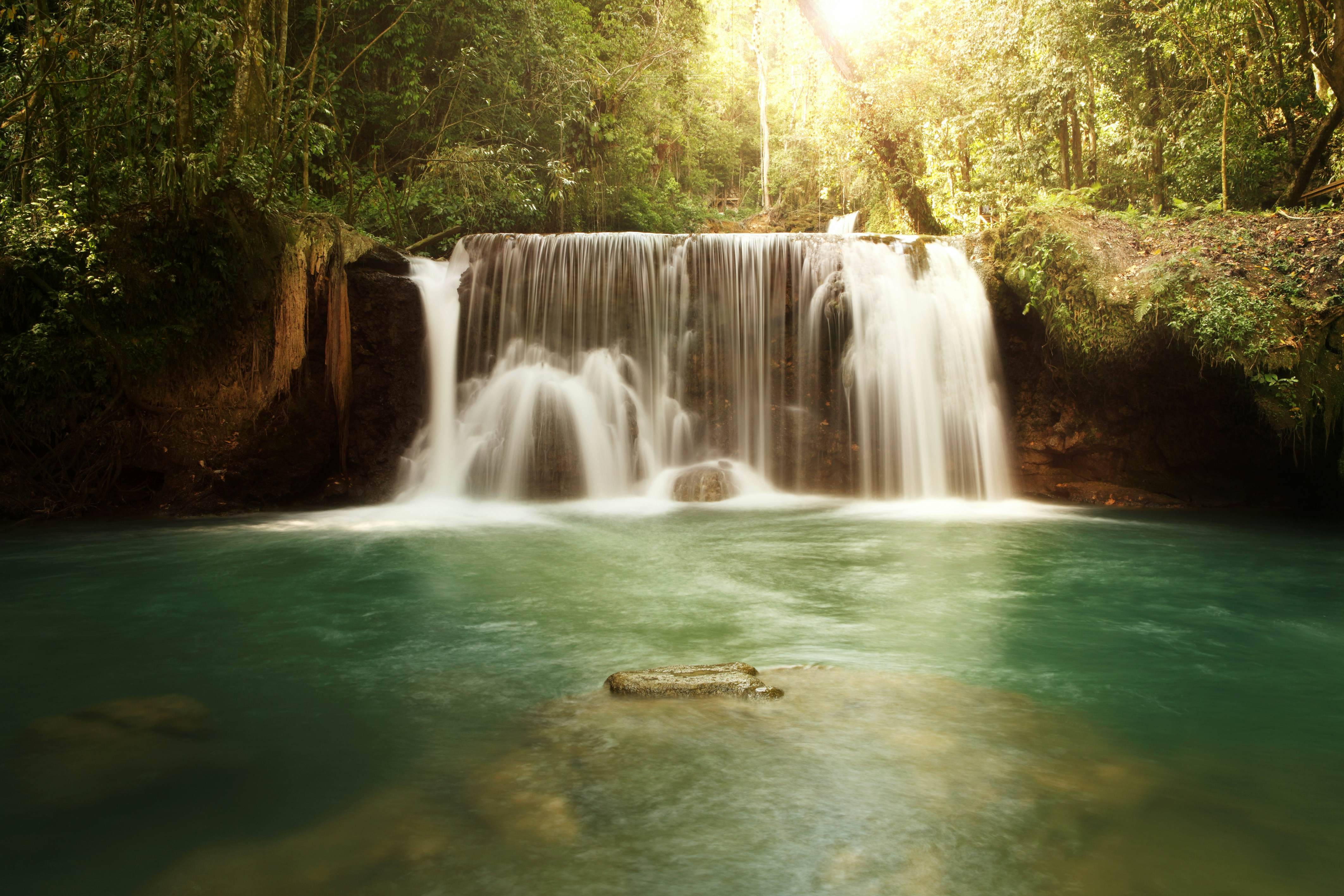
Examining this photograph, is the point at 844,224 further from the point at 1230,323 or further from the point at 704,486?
the point at 1230,323

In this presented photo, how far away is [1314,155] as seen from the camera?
39.3ft

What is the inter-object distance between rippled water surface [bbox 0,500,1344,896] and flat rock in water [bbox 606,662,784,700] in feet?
0.40

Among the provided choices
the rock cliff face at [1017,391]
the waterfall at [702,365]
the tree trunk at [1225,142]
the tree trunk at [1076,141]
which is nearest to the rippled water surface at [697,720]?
the rock cliff face at [1017,391]

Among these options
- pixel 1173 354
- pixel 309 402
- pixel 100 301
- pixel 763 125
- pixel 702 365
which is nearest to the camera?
pixel 100 301

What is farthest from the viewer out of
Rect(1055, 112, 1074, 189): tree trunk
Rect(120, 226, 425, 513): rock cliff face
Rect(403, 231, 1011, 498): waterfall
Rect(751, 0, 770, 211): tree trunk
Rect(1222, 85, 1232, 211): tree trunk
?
Rect(751, 0, 770, 211): tree trunk

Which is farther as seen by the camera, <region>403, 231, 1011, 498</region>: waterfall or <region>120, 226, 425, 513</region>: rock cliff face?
<region>403, 231, 1011, 498</region>: waterfall

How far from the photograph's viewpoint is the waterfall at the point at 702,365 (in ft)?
41.2

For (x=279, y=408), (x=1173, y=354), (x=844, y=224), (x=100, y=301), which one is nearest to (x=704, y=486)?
(x=279, y=408)

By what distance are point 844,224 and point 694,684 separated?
89.2 ft

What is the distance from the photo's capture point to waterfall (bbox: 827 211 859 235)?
29.2 metres

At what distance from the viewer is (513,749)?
4008 mm

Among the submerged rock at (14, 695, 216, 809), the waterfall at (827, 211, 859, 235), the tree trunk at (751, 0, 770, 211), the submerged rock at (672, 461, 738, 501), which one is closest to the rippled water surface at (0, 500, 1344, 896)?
the submerged rock at (14, 695, 216, 809)

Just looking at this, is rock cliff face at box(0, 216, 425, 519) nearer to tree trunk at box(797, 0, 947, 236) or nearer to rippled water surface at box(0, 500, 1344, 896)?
rippled water surface at box(0, 500, 1344, 896)

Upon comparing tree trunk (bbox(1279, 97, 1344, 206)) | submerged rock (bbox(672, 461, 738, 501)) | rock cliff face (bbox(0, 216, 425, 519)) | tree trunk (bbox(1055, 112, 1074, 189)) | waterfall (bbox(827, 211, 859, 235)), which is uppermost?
waterfall (bbox(827, 211, 859, 235))
